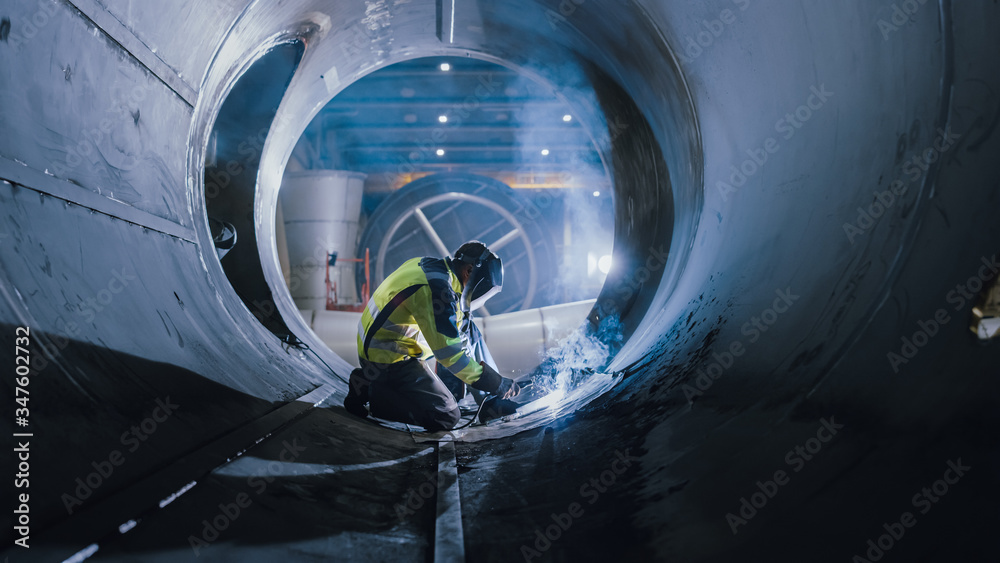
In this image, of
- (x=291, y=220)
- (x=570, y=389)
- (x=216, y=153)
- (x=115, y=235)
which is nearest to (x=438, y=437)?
(x=570, y=389)

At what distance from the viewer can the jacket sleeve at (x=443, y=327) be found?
3.17 meters

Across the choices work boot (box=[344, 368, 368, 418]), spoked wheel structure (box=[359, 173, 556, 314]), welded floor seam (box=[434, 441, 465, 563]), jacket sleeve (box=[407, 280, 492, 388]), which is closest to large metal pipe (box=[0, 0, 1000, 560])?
welded floor seam (box=[434, 441, 465, 563])

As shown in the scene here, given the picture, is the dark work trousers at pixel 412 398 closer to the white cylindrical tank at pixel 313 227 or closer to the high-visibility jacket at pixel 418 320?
the high-visibility jacket at pixel 418 320

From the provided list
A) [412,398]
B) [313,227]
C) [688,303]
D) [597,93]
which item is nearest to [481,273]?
[412,398]

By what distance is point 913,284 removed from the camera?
125cm

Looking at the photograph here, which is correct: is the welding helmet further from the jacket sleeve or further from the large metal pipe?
the large metal pipe

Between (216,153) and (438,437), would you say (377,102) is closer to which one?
(216,153)

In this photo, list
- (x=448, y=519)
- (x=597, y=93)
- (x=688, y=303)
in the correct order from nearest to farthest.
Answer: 1. (x=448, y=519)
2. (x=688, y=303)
3. (x=597, y=93)

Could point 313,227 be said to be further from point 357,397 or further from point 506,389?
point 506,389

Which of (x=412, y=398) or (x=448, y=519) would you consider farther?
(x=412, y=398)

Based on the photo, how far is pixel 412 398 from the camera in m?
3.33

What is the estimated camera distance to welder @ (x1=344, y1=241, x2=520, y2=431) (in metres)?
3.22

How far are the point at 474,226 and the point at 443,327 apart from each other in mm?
5115

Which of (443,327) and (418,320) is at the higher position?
(418,320)
